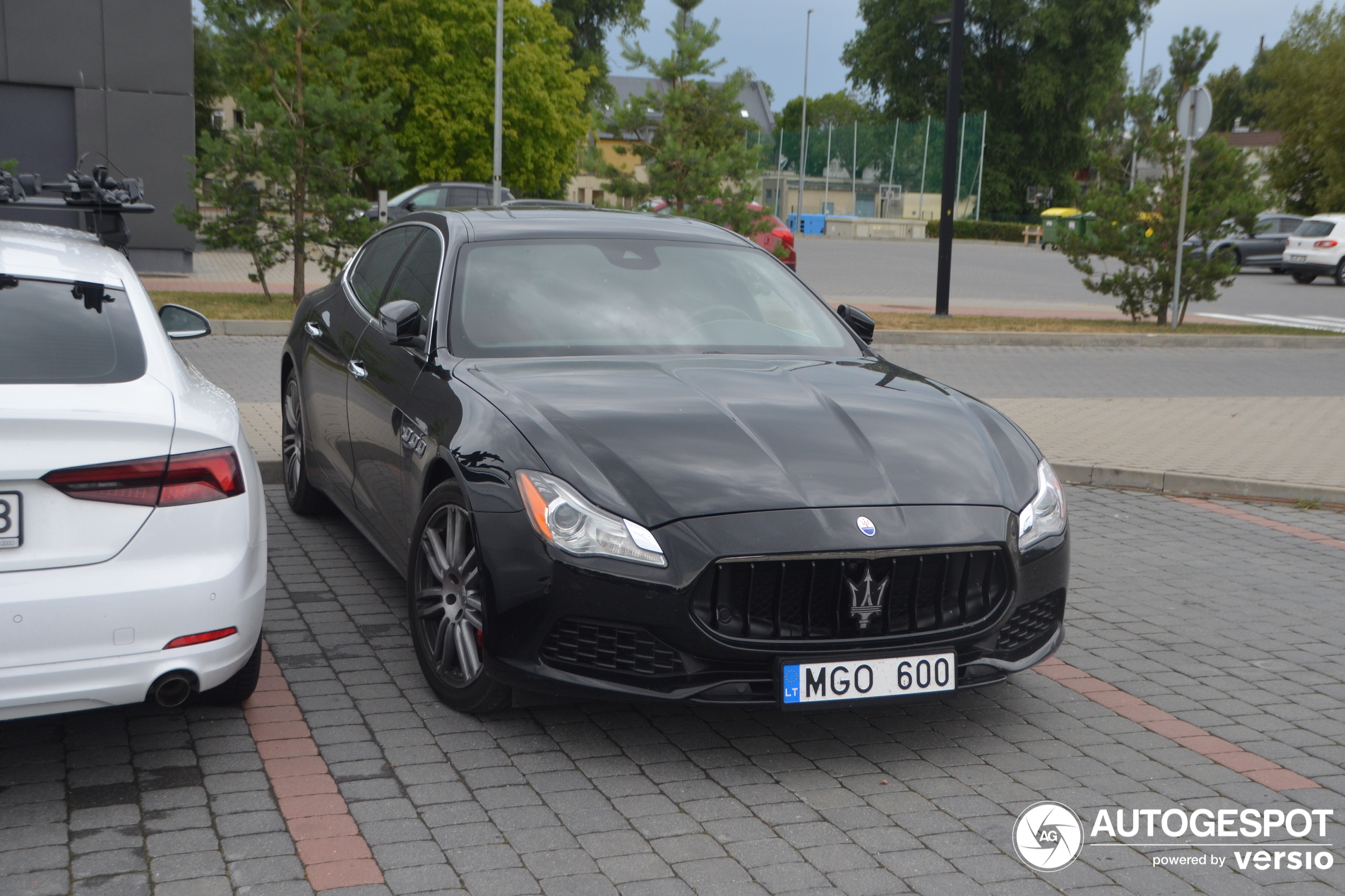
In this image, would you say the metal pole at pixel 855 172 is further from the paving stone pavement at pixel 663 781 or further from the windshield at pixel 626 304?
the paving stone pavement at pixel 663 781

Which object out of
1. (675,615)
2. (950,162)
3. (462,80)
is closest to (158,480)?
(675,615)

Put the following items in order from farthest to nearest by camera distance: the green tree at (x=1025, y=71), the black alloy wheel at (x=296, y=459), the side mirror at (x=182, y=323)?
the green tree at (x=1025, y=71), the black alloy wheel at (x=296, y=459), the side mirror at (x=182, y=323)

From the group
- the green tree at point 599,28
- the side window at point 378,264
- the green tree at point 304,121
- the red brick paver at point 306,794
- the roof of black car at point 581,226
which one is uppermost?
the green tree at point 599,28

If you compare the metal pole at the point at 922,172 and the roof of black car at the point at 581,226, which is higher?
the metal pole at the point at 922,172

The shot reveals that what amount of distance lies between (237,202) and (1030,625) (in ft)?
46.7

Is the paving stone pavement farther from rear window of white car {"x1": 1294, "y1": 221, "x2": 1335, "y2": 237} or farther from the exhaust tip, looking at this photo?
rear window of white car {"x1": 1294, "y1": 221, "x2": 1335, "y2": 237}

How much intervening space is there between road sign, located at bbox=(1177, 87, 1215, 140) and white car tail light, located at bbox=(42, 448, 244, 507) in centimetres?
1595

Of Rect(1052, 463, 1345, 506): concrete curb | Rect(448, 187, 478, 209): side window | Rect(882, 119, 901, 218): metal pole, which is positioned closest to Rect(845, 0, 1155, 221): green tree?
Rect(882, 119, 901, 218): metal pole

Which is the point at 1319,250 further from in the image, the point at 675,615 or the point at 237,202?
the point at 675,615

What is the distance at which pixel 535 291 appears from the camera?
507 centimetres

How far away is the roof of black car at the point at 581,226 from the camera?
5.36 meters

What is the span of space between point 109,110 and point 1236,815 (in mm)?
20220

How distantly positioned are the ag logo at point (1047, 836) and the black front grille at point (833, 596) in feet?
1.84
